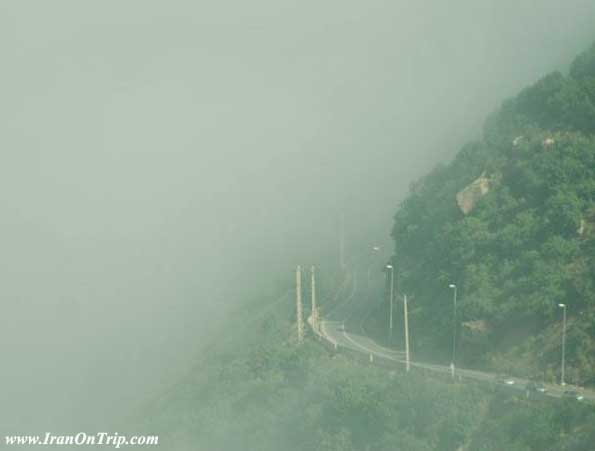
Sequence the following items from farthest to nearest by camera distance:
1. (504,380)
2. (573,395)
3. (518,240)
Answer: (518,240) → (504,380) → (573,395)

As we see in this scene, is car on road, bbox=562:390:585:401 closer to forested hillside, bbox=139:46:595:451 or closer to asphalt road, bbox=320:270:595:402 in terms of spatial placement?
asphalt road, bbox=320:270:595:402

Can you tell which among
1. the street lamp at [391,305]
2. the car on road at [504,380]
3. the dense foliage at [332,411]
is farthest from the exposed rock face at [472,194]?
the car on road at [504,380]

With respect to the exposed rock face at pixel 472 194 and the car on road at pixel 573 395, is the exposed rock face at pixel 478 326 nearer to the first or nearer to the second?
the car on road at pixel 573 395

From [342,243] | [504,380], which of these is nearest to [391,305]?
[504,380]

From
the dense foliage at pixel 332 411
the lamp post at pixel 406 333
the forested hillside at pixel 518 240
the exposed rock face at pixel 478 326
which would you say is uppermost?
the forested hillside at pixel 518 240

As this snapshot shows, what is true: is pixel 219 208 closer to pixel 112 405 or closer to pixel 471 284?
pixel 112 405

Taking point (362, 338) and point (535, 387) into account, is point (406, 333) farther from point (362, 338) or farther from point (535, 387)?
point (535, 387)
